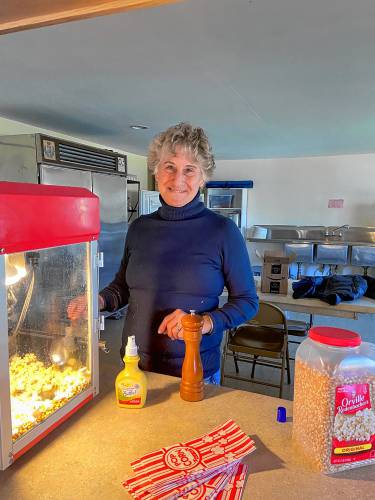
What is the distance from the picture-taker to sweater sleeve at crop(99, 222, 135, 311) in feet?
3.95

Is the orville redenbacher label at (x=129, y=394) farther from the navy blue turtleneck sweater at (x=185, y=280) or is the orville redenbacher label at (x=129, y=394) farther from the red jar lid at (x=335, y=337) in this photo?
the red jar lid at (x=335, y=337)

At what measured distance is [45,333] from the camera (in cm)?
79

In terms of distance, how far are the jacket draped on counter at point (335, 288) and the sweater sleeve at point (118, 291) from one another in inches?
76.2

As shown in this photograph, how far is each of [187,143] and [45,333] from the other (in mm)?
651

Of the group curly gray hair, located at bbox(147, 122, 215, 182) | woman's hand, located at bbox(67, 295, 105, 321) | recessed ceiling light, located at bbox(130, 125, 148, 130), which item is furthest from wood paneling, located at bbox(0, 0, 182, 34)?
recessed ceiling light, located at bbox(130, 125, 148, 130)

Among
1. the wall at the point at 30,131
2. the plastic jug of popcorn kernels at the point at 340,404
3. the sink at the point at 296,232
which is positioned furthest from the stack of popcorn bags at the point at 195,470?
the sink at the point at 296,232

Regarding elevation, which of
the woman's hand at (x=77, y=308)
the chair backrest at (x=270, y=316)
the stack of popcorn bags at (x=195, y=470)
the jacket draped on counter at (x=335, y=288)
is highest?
the woman's hand at (x=77, y=308)

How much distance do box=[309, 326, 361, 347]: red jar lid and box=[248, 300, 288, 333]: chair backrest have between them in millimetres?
1849

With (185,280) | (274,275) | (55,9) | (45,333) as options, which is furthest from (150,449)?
(274,275)

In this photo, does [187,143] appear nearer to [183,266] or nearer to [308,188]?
[183,266]

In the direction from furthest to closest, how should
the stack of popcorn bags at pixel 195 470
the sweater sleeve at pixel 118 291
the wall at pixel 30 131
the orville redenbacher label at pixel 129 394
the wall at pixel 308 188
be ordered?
the wall at pixel 308 188
the wall at pixel 30 131
the sweater sleeve at pixel 118 291
the orville redenbacher label at pixel 129 394
the stack of popcorn bags at pixel 195 470

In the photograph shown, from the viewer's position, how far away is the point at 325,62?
80.0 inches

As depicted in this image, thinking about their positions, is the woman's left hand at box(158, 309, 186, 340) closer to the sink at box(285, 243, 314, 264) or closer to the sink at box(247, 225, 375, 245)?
the sink at box(285, 243, 314, 264)

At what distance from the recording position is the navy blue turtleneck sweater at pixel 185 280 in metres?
1.10
